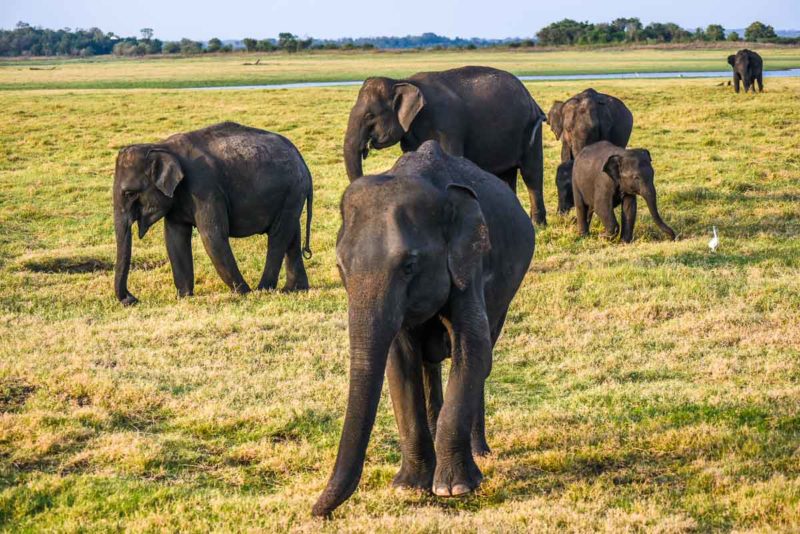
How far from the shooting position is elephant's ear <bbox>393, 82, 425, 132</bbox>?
13664 mm

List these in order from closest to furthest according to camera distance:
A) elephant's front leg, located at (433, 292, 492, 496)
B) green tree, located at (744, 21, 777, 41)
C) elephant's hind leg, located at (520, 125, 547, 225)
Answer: elephant's front leg, located at (433, 292, 492, 496)
elephant's hind leg, located at (520, 125, 547, 225)
green tree, located at (744, 21, 777, 41)

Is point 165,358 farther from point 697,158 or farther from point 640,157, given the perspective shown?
point 697,158

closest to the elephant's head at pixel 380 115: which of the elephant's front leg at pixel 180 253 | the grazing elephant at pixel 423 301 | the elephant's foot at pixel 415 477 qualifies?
the elephant's front leg at pixel 180 253

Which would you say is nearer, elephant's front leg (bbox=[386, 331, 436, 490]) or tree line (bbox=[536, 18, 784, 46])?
elephant's front leg (bbox=[386, 331, 436, 490])

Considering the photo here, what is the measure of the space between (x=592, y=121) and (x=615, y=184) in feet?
13.6

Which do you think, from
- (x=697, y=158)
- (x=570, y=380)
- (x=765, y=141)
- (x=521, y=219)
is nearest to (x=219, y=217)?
(x=570, y=380)

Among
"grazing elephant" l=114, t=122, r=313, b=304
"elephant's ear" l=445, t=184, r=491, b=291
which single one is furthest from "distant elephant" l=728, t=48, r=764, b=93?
"elephant's ear" l=445, t=184, r=491, b=291

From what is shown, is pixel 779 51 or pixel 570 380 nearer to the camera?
pixel 570 380

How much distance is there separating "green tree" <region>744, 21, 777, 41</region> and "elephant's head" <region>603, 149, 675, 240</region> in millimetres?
107308

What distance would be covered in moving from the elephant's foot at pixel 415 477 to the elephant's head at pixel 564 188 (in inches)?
450

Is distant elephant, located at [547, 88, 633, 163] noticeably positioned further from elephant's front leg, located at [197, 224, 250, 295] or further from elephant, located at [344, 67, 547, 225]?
elephant's front leg, located at [197, 224, 250, 295]

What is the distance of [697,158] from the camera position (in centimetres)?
2250

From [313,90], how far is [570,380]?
3821cm

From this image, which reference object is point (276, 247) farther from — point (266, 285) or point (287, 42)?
point (287, 42)
